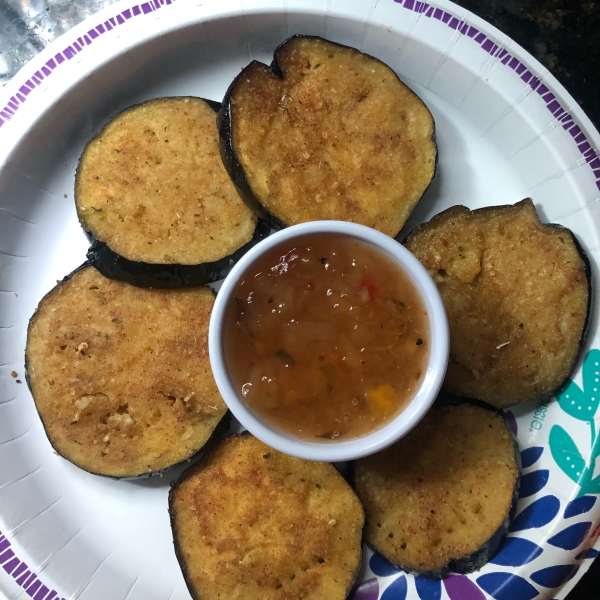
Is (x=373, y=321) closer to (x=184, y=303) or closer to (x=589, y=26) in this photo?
(x=184, y=303)

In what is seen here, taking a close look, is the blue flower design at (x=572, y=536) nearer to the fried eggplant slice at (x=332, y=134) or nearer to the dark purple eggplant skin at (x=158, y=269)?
the fried eggplant slice at (x=332, y=134)

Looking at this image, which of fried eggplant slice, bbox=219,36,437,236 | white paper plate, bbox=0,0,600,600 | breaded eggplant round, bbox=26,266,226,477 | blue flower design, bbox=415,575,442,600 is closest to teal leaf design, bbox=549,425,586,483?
white paper plate, bbox=0,0,600,600

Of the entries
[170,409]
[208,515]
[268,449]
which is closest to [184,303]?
Answer: [170,409]

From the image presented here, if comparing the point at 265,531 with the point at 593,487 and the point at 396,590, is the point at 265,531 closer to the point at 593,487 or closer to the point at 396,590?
the point at 396,590

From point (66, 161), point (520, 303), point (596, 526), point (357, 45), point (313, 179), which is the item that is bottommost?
point (596, 526)

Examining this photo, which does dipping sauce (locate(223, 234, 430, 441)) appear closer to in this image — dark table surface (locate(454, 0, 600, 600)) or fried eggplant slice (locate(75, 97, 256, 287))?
fried eggplant slice (locate(75, 97, 256, 287))

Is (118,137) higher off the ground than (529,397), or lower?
higher
